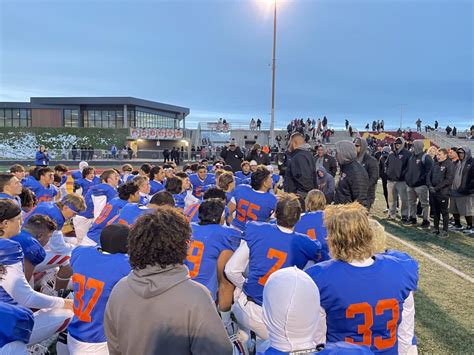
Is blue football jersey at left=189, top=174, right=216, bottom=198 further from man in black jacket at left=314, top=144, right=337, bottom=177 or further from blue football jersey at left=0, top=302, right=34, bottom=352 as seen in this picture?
blue football jersey at left=0, top=302, right=34, bottom=352

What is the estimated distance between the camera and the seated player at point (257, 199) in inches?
214

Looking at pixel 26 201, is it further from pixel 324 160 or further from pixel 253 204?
Answer: pixel 324 160

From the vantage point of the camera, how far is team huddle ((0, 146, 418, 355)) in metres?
1.77

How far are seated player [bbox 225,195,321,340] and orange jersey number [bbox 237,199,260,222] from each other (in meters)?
1.86

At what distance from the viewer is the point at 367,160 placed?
779 centimetres

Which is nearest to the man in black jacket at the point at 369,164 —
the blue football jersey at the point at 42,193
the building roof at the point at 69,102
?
the blue football jersey at the point at 42,193

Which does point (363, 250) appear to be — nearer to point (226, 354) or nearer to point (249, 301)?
point (226, 354)

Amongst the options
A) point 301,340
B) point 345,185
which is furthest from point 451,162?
point 301,340

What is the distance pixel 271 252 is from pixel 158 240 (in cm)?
176

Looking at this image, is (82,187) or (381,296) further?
(82,187)

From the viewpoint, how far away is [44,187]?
7867mm

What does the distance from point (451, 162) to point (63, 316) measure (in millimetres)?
Result: 8237

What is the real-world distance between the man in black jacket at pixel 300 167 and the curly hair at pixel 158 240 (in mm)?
4502

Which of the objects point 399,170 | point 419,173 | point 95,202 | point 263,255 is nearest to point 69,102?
point 95,202
